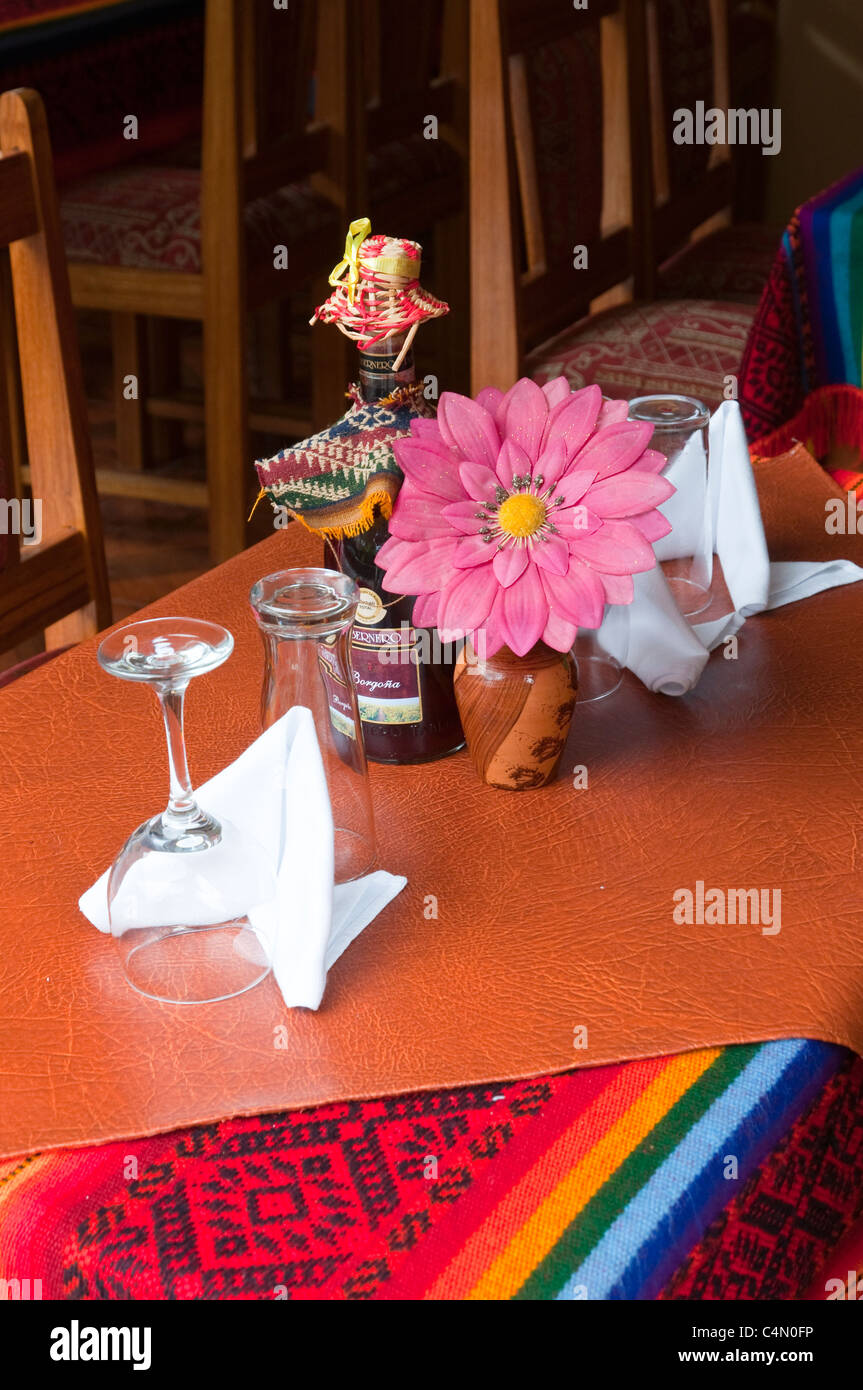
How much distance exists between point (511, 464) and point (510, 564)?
0.06m

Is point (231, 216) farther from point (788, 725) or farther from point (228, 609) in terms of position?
point (788, 725)

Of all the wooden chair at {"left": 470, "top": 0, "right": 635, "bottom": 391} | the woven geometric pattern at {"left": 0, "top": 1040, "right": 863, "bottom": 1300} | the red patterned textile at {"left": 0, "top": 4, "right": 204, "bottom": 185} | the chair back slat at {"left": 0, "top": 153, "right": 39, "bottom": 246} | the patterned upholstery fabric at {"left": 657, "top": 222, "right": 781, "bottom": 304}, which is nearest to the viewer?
the woven geometric pattern at {"left": 0, "top": 1040, "right": 863, "bottom": 1300}

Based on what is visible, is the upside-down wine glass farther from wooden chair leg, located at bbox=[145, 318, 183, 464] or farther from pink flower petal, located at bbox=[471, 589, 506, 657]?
wooden chair leg, located at bbox=[145, 318, 183, 464]

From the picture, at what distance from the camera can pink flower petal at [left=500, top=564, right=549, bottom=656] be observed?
0.75 m

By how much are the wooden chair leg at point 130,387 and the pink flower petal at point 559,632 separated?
2176 millimetres

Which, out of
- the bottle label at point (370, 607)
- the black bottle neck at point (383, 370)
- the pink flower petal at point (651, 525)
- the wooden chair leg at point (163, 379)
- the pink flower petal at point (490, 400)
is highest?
the black bottle neck at point (383, 370)

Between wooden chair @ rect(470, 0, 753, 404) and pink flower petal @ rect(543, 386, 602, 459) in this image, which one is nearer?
pink flower petal @ rect(543, 386, 602, 459)

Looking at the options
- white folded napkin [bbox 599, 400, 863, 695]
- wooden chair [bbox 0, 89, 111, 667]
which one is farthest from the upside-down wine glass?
wooden chair [bbox 0, 89, 111, 667]

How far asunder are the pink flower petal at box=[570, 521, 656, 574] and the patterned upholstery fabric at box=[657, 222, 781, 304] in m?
1.80

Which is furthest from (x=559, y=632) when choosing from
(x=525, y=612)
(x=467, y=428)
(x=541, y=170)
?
(x=541, y=170)

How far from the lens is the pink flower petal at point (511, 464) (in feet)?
2.55

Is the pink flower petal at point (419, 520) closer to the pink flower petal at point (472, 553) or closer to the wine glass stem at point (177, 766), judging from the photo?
the pink flower petal at point (472, 553)

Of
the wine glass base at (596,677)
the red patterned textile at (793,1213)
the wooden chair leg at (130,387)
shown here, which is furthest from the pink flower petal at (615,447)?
the wooden chair leg at (130,387)

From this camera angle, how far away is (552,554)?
2.48 feet
